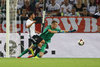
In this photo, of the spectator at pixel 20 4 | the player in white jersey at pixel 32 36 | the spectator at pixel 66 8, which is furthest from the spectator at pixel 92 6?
the spectator at pixel 20 4

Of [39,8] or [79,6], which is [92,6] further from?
[39,8]

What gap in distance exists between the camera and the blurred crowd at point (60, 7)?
1171cm

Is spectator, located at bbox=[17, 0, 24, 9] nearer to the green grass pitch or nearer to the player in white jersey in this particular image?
the player in white jersey

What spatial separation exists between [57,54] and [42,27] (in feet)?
3.33

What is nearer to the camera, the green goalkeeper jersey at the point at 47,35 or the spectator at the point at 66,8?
the green goalkeeper jersey at the point at 47,35

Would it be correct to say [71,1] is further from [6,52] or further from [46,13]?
[6,52]

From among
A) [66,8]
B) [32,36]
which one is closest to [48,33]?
[32,36]

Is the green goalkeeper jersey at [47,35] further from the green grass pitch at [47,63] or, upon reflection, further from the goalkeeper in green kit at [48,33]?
the green grass pitch at [47,63]

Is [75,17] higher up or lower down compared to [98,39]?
higher up

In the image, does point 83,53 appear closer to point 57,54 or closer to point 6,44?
point 57,54

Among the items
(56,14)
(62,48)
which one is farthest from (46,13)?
(62,48)

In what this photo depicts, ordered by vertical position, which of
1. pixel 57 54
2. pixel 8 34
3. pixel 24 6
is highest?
pixel 24 6

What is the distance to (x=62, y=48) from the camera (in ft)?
37.0

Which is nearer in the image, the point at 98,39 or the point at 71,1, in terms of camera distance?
the point at 98,39
